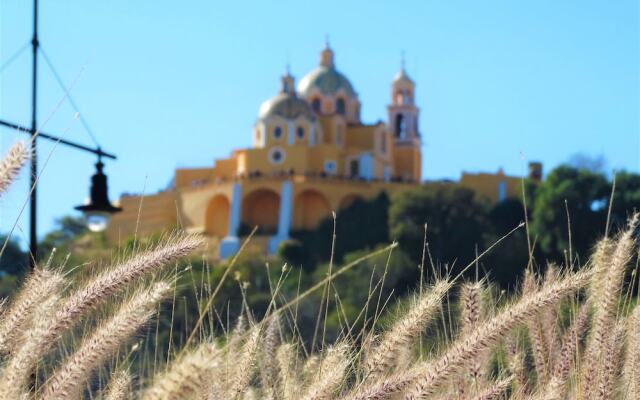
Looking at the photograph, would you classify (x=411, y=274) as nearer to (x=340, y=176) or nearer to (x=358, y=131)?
(x=340, y=176)

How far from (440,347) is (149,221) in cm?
5055

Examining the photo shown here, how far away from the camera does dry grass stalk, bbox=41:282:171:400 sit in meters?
2.75

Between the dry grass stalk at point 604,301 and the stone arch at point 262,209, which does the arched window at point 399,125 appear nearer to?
the stone arch at point 262,209

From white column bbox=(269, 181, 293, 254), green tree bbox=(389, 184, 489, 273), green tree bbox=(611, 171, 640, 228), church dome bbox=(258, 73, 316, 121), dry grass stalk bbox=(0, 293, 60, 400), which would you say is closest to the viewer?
dry grass stalk bbox=(0, 293, 60, 400)

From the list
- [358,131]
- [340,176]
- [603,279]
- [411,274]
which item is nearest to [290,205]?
[340,176]

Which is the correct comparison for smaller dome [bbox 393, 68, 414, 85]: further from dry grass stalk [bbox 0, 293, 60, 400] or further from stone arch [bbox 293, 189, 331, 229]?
dry grass stalk [bbox 0, 293, 60, 400]

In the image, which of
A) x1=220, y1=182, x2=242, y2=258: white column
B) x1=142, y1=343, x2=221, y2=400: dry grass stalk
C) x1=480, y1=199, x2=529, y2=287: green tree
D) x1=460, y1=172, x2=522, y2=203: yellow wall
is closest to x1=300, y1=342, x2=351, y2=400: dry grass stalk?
x1=142, y1=343, x2=221, y2=400: dry grass stalk

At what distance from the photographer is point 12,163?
2.88m

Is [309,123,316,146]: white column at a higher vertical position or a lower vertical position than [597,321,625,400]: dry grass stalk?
higher

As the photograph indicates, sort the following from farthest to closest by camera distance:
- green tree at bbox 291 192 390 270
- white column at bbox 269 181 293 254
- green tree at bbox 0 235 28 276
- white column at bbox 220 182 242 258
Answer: white column at bbox 220 182 242 258, white column at bbox 269 181 293 254, green tree at bbox 291 192 390 270, green tree at bbox 0 235 28 276

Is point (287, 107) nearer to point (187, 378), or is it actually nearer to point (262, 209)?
point (262, 209)

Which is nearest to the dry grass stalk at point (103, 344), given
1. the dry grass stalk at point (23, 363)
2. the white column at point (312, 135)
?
the dry grass stalk at point (23, 363)

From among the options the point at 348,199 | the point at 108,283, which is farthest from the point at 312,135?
the point at 108,283

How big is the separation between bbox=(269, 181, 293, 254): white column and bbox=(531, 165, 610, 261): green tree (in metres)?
8.42
